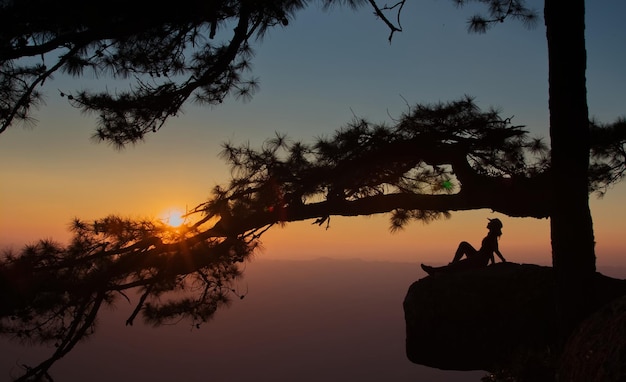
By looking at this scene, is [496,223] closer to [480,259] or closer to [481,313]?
[480,259]

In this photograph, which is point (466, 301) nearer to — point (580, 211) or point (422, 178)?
point (422, 178)

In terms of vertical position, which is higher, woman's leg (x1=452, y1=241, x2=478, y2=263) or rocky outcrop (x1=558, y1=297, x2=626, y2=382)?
woman's leg (x1=452, y1=241, x2=478, y2=263)

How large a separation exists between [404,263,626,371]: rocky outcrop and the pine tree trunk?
1748mm

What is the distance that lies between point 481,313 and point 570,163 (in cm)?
291

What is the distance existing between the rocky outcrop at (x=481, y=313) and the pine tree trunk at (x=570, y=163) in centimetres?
175

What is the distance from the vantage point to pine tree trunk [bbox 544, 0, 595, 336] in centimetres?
435

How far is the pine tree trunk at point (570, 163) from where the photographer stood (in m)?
4.35

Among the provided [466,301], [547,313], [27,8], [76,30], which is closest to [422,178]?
[466,301]

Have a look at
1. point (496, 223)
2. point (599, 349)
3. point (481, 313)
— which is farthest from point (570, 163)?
point (481, 313)

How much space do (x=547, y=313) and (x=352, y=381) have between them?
6724 inches

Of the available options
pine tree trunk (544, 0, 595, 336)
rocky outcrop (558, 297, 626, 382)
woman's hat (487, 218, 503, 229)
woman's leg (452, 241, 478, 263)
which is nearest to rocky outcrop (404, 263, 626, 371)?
woman's leg (452, 241, 478, 263)

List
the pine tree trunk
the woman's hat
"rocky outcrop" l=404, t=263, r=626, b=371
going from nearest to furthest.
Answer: the pine tree trunk
"rocky outcrop" l=404, t=263, r=626, b=371
the woman's hat

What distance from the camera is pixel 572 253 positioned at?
14.3ft

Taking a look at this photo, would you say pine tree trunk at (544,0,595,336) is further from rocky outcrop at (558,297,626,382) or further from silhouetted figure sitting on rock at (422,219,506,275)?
silhouetted figure sitting on rock at (422,219,506,275)
